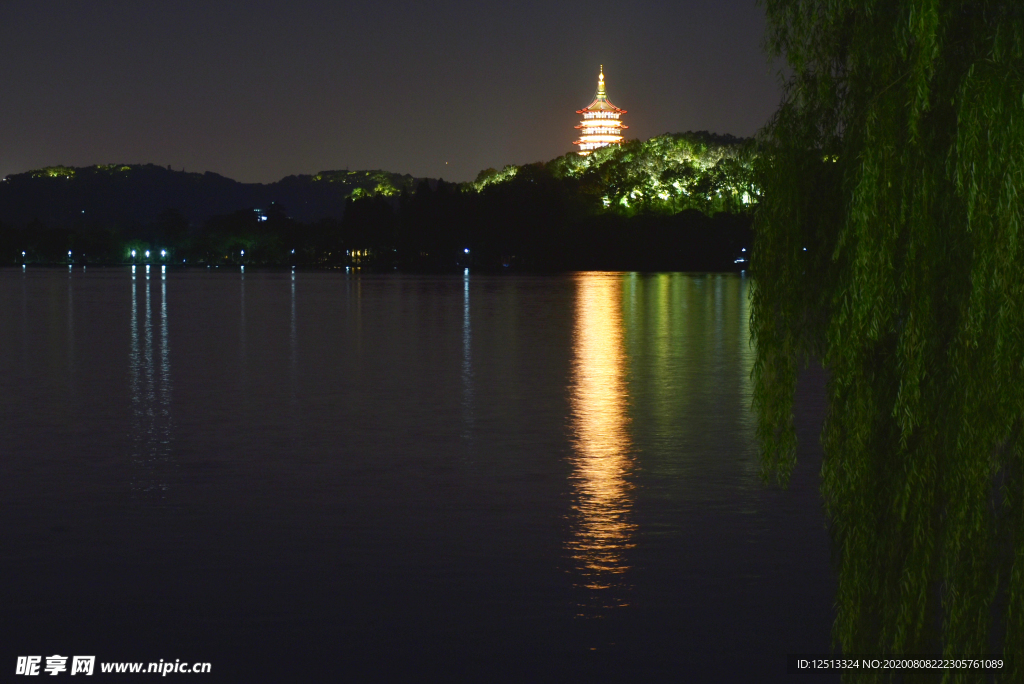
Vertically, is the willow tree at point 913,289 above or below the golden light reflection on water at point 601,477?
above

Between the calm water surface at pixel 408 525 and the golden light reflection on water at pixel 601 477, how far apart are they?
5 centimetres

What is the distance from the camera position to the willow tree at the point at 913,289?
548 centimetres

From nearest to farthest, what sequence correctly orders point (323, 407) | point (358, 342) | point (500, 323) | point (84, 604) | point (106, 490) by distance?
point (84, 604) → point (106, 490) → point (323, 407) → point (358, 342) → point (500, 323)

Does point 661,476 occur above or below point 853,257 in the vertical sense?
below

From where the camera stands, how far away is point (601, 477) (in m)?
12.9

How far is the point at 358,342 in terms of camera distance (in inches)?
1201

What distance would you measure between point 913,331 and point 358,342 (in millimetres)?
25463

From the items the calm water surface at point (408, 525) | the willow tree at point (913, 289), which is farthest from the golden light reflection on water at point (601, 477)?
A: the willow tree at point (913, 289)

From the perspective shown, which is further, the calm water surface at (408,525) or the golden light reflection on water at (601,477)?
the golden light reflection on water at (601,477)

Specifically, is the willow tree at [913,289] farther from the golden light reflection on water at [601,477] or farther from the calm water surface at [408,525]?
the golden light reflection on water at [601,477]

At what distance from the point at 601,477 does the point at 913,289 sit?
741 centimetres

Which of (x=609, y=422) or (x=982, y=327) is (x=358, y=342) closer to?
(x=609, y=422)

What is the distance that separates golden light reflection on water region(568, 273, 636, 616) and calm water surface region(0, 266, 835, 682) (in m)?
0.05

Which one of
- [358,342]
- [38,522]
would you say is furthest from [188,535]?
[358,342]
